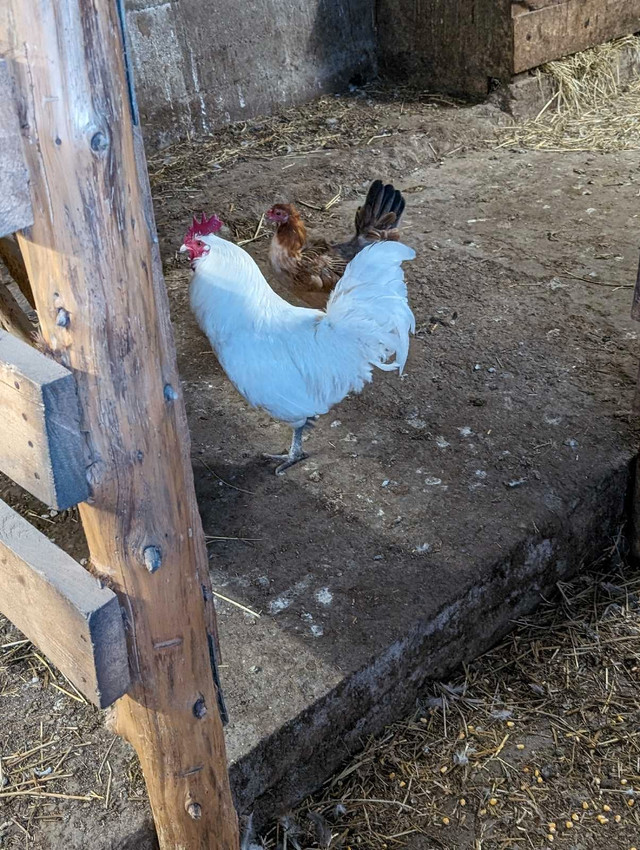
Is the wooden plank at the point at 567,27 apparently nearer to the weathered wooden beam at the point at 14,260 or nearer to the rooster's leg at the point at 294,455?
the rooster's leg at the point at 294,455

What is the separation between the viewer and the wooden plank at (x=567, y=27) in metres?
6.21

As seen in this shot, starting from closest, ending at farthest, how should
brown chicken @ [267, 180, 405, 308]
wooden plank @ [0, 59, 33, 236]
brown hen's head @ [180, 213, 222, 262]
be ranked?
wooden plank @ [0, 59, 33, 236] → brown hen's head @ [180, 213, 222, 262] → brown chicken @ [267, 180, 405, 308]

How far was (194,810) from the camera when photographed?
77.1 inches

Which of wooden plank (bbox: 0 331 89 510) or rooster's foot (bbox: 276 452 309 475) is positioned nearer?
wooden plank (bbox: 0 331 89 510)

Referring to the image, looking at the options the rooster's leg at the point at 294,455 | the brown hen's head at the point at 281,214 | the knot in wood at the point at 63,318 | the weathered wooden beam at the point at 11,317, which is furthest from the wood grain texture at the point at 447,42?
the knot in wood at the point at 63,318

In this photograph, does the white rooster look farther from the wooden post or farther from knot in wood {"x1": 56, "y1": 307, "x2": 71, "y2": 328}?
knot in wood {"x1": 56, "y1": 307, "x2": 71, "y2": 328}

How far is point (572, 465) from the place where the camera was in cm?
320

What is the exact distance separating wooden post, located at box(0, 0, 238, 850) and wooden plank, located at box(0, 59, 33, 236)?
0.02 m

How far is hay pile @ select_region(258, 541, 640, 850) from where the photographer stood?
2.40 meters

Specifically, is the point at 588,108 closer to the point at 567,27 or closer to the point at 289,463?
the point at 567,27

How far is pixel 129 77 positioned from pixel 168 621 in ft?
3.33

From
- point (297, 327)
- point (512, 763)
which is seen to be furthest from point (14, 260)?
point (512, 763)

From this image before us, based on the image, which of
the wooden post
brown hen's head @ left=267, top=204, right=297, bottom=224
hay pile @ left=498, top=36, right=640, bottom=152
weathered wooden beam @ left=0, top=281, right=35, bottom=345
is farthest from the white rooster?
hay pile @ left=498, top=36, right=640, bottom=152

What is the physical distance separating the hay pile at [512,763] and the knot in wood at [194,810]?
1.61ft
